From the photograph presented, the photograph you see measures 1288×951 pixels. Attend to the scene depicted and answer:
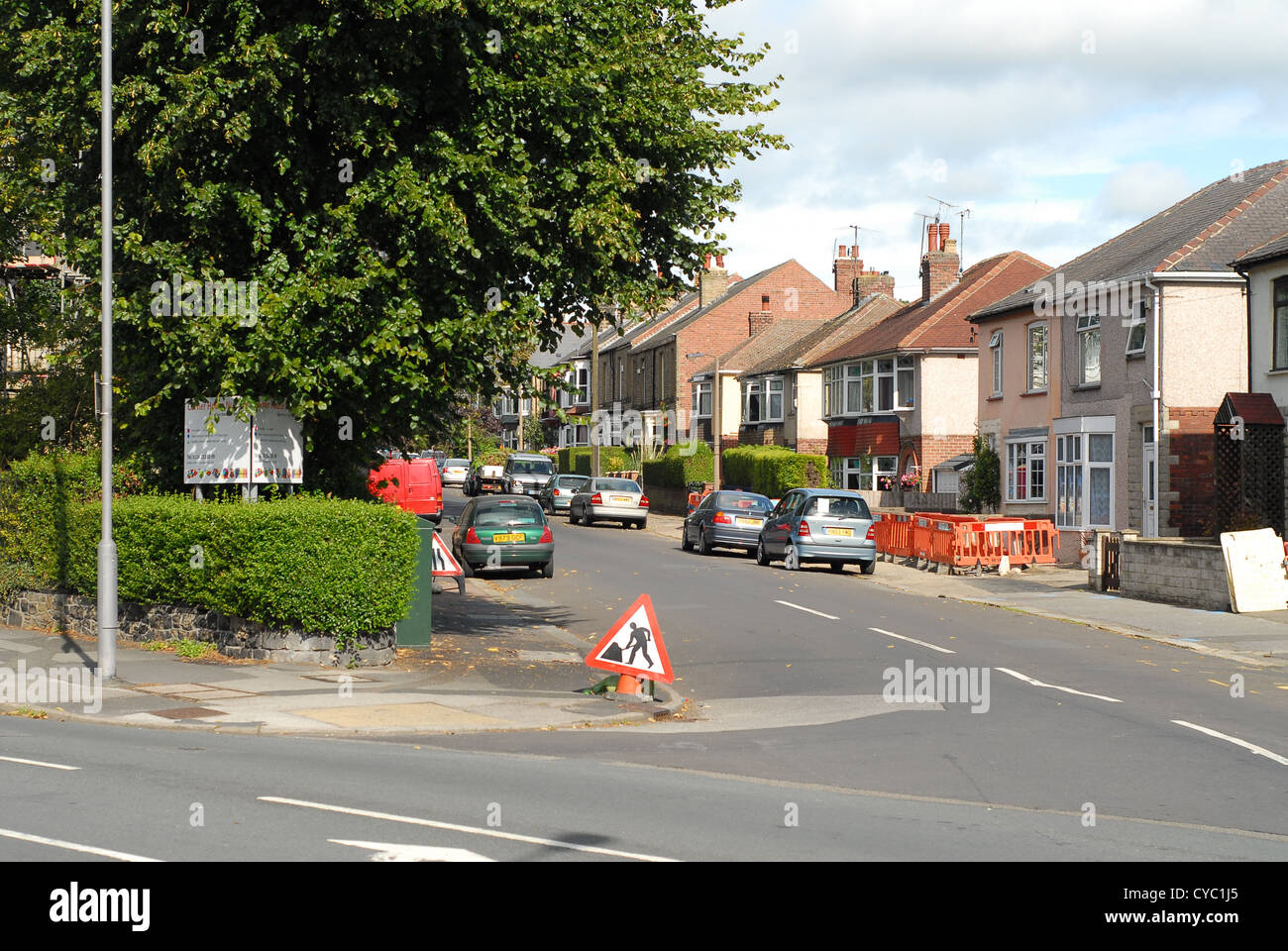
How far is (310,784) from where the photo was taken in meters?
9.28

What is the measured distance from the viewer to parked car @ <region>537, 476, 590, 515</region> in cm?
5253

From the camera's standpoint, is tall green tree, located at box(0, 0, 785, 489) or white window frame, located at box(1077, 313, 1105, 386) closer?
tall green tree, located at box(0, 0, 785, 489)

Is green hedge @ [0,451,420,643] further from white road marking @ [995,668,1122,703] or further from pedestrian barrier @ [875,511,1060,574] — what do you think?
pedestrian barrier @ [875,511,1060,574]

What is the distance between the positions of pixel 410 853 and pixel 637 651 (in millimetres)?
6564

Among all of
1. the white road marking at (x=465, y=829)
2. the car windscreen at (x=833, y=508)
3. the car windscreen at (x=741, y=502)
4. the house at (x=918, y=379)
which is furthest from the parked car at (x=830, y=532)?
the white road marking at (x=465, y=829)

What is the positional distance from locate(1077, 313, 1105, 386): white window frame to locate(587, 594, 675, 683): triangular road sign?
76.5 ft

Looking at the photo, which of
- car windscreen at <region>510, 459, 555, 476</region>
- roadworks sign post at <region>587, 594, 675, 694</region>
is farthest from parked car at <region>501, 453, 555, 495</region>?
roadworks sign post at <region>587, 594, 675, 694</region>

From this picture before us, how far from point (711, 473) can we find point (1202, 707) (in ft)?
148

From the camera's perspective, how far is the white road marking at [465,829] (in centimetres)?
735

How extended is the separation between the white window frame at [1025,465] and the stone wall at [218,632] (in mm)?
25079

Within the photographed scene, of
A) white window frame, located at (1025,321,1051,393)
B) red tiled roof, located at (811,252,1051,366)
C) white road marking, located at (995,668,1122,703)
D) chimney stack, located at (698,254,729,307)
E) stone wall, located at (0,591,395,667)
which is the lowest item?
white road marking, located at (995,668,1122,703)

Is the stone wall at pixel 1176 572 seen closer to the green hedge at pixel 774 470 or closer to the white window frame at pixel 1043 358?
the white window frame at pixel 1043 358
